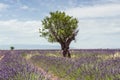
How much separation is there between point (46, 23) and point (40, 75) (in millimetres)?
24591

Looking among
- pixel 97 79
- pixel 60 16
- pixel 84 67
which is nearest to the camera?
pixel 97 79

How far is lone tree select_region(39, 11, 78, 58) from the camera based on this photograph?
32.7m

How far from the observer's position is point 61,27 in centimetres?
3316

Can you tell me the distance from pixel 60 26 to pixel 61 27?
0.14 meters

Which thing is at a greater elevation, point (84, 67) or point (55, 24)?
point (55, 24)

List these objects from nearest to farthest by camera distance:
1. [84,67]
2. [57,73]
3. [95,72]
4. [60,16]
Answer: [95,72], [84,67], [57,73], [60,16]

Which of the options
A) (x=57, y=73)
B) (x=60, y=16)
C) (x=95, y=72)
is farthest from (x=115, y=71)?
(x=60, y=16)

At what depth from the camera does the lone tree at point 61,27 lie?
1286 inches

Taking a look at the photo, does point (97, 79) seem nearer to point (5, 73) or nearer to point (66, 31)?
point (5, 73)

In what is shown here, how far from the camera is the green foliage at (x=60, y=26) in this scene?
107ft

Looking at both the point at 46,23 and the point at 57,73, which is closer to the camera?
the point at 57,73

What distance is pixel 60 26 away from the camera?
33.2 metres

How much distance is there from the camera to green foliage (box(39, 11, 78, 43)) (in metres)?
32.7

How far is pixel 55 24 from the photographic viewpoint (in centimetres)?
3316
